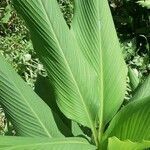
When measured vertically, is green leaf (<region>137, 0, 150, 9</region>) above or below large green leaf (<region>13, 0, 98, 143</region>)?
below

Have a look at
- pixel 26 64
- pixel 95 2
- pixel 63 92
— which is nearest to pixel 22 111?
pixel 63 92

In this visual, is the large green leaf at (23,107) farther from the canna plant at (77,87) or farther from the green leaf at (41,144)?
the green leaf at (41,144)

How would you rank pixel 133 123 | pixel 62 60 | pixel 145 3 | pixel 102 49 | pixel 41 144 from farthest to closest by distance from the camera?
pixel 145 3
pixel 102 49
pixel 62 60
pixel 133 123
pixel 41 144

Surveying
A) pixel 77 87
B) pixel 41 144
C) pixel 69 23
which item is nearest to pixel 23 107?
pixel 77 87

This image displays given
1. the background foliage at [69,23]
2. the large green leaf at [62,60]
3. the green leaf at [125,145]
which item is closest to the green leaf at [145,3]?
the background foliage at [69,23]

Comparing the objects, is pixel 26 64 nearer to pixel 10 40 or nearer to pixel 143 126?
pixel 10 40

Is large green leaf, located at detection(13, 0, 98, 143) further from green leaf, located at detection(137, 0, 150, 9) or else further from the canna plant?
green leaf, located at detection(137, 0, 150, 9)

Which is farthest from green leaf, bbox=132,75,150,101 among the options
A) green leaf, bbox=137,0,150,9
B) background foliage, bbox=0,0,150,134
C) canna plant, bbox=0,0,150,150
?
green leaf, bbox=137,0,150,9

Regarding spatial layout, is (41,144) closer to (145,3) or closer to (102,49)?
(102,49)
